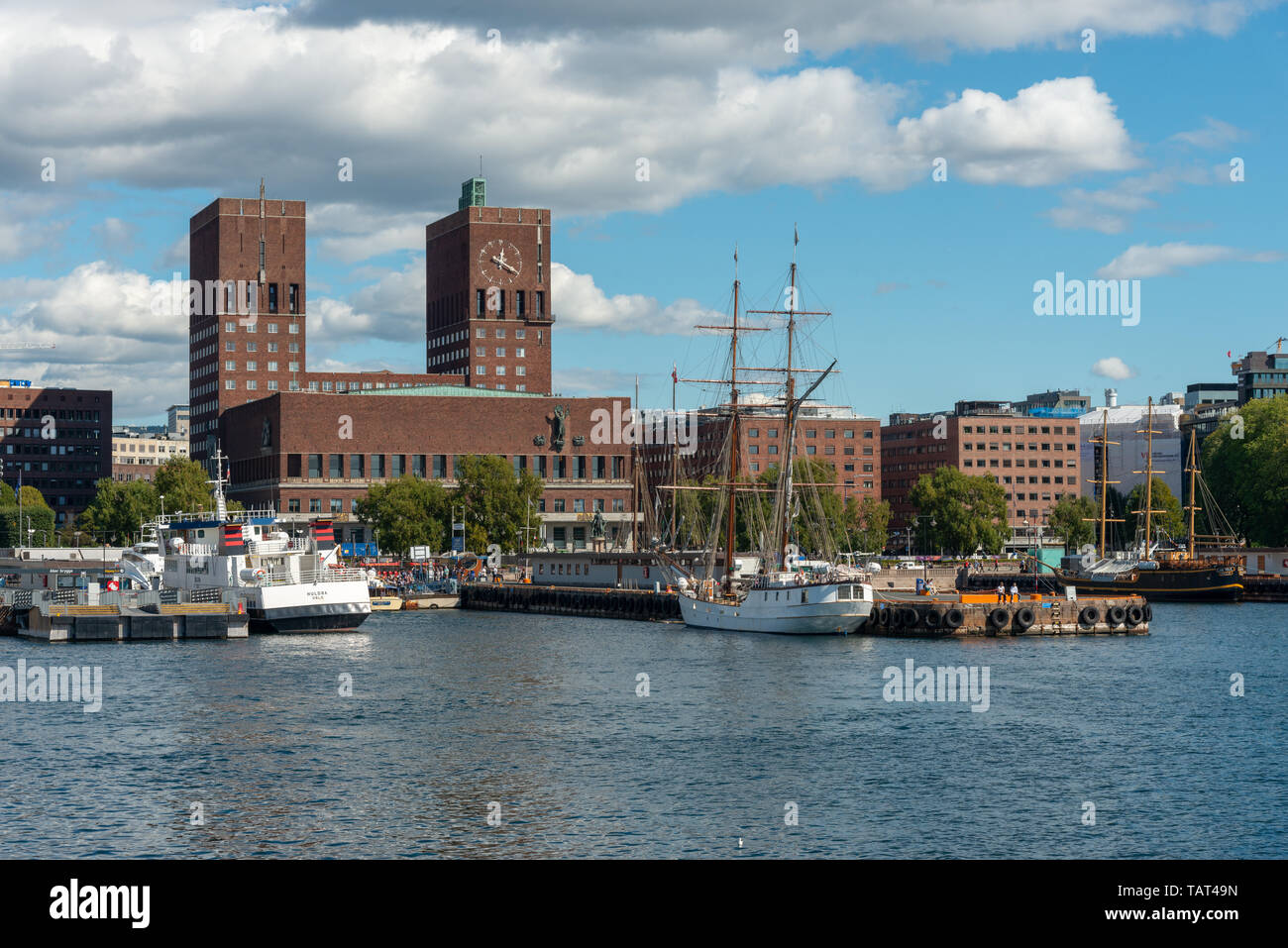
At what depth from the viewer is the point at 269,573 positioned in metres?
93.5

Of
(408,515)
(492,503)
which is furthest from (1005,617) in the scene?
(408,515)

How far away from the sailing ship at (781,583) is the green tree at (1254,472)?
8328cm

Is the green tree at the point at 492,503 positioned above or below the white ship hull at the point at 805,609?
above

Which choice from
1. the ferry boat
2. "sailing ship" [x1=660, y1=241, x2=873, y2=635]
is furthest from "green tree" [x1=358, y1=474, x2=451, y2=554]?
the ferry boat

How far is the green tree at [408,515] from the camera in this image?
18050 centimetres

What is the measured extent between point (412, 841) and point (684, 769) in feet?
37.4

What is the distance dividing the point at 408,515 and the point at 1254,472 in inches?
4103

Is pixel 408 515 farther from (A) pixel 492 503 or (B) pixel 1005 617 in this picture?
(B) pixel 1005 617

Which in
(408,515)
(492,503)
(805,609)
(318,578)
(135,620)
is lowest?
(135,620)

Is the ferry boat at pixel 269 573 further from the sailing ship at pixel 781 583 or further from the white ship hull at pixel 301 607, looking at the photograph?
the sailing ship at pixel 781 583

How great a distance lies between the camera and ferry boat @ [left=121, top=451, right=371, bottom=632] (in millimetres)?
92062

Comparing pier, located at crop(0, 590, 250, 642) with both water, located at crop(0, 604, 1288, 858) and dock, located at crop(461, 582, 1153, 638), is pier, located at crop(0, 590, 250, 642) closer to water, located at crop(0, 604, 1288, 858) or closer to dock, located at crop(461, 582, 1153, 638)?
water, located at crop(0, 604, 1288, 858)

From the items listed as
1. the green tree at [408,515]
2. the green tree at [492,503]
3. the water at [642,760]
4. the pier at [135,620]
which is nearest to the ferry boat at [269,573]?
the pier at [135,620]
